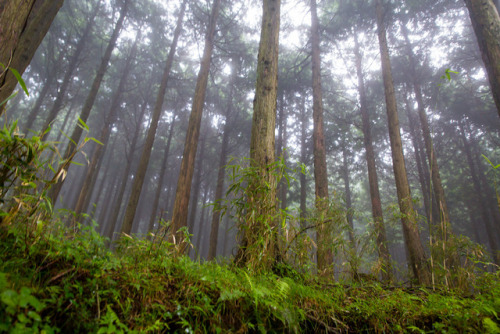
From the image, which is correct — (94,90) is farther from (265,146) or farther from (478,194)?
(478,194)

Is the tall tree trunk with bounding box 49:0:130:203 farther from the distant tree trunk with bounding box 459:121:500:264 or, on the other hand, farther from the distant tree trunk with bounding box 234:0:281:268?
the distant tree trunk with bounding box 459:121:500:264

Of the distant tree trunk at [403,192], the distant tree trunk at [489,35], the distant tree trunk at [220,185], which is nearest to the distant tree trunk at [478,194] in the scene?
the distant tree trunk at [403,192]

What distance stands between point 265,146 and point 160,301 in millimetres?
2672

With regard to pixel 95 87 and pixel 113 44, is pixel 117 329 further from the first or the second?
pixel 113 44

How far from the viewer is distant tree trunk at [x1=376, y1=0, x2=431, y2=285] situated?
5776mm

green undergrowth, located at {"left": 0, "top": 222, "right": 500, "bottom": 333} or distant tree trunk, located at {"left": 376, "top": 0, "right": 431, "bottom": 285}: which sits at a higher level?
distant tree trunk, located at {"left": 376, "top": 0, "right": 431, "bottom": 285}

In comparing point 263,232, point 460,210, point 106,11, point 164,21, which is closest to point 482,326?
point 263,232

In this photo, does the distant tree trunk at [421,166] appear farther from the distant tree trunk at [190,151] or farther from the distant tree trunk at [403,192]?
the distant tree trunk at [190,151]

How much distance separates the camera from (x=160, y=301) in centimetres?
154

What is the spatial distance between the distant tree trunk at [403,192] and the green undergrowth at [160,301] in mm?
3180

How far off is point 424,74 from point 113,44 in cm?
1799

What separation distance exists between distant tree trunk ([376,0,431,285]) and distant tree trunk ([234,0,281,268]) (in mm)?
2906

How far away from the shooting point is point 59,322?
1245mm

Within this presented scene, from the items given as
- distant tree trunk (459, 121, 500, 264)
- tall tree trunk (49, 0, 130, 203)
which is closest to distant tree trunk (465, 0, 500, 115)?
tall tree trunk (49, 0, 130, 203)
